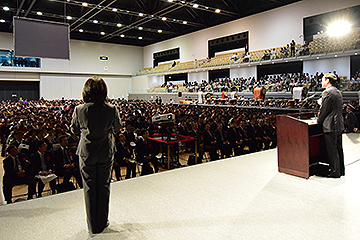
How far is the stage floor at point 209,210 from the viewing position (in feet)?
9.16

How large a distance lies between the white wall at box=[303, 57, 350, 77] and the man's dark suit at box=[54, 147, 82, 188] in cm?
1845

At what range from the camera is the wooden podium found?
4234 millimetres

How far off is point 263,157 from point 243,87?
1512 centimetres

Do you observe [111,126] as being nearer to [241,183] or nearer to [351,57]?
[241,183]

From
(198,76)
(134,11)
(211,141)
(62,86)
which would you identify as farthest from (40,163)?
(62,86)

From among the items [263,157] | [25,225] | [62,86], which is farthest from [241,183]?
[62,86]

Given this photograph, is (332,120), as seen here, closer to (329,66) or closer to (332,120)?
(332,120)

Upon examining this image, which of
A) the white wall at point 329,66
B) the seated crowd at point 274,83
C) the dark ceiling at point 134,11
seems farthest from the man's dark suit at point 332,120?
the dark ceiling at point 134,11

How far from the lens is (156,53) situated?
35.8m

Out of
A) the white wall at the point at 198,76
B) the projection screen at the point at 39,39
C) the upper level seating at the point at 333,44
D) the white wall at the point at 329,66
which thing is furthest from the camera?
the white wall at the point at 198,76

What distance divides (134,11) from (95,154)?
22.7m

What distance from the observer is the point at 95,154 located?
2.67 m

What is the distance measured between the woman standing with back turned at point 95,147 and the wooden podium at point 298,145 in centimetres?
299

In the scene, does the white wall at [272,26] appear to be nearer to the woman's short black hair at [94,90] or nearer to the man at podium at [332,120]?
the man at podium at [332,120]
